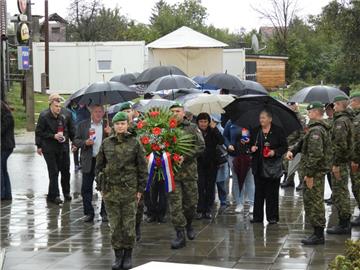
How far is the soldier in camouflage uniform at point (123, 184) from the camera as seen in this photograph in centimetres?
817

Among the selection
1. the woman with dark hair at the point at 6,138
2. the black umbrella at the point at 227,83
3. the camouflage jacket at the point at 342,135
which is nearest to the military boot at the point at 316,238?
the camouflage jacket at the point at 342,135

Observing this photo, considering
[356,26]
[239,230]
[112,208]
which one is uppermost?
[356,26]

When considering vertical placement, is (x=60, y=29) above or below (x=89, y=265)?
above

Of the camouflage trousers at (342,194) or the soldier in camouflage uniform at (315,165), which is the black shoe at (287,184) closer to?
the camouflage trousers at (342,194)

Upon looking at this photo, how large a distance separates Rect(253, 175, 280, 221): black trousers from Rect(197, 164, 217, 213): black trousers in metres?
0.82

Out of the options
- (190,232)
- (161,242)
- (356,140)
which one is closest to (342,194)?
(356,140)

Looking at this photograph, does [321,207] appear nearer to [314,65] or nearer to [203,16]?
[314,65]

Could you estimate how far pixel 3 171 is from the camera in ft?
42.2

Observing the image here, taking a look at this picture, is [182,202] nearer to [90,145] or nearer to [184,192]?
[184,192]

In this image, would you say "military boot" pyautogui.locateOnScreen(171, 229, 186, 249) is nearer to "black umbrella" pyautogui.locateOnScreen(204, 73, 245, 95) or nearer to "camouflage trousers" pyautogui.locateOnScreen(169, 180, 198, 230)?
"camouflage trousers" pyautogui.locateOnScreen(169, 180, 198, 230)

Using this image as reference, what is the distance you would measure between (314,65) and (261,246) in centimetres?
4922

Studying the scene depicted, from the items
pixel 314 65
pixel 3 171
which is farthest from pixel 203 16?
pixel 3 171

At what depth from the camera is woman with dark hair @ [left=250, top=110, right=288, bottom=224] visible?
1052 centimetres

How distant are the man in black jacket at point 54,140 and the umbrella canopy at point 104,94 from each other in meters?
0.49
